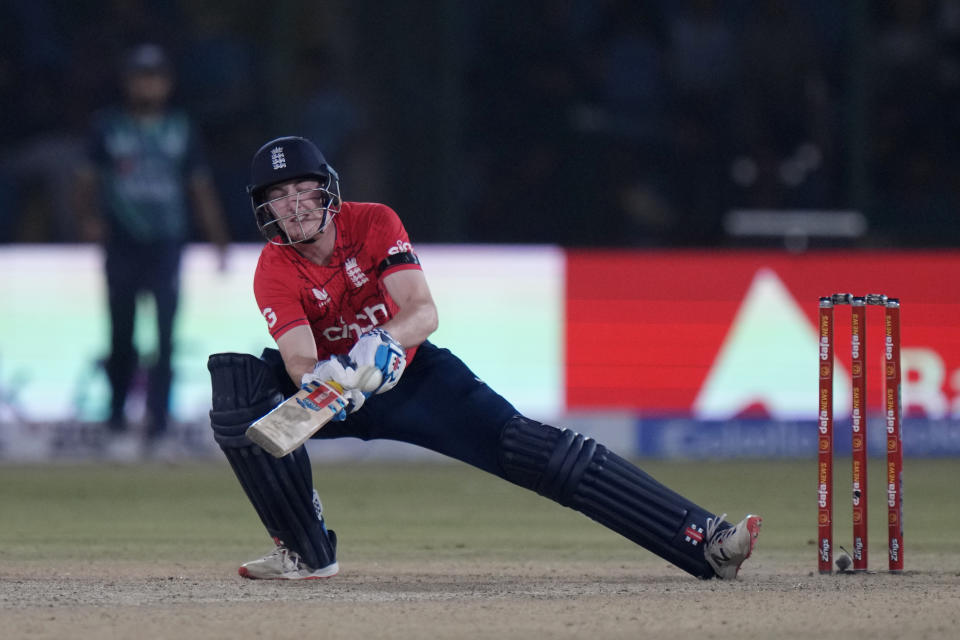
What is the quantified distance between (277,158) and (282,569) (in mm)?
1363

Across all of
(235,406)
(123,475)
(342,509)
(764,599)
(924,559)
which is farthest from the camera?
(123,475)

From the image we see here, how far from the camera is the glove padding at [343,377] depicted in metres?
4.93

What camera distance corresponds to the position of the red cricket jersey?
531cm

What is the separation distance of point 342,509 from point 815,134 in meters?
4.60

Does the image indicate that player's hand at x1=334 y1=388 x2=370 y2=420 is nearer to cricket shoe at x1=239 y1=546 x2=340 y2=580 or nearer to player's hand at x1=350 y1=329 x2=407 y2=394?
player's hand at x1=350 y1=329 x2=407 y2=394

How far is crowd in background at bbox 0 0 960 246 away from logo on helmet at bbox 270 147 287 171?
204 inches

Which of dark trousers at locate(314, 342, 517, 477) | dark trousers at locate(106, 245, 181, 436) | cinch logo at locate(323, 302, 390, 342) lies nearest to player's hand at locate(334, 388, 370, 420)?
dark trousers at locate(314, 342, 517, 477)

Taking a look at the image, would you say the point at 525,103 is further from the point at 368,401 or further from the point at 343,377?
the point at 343,377

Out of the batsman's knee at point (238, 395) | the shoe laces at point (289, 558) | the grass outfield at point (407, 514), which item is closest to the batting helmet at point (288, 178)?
the batsman's knee at point (238, 395)

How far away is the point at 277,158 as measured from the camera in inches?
207

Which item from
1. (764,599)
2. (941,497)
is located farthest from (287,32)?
(764,599)

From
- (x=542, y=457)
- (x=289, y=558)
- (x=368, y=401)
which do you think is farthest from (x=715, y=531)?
(x=289, y=558)

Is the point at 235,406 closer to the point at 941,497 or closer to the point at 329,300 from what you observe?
the point at 329,300

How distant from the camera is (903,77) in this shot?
35.1 ft
